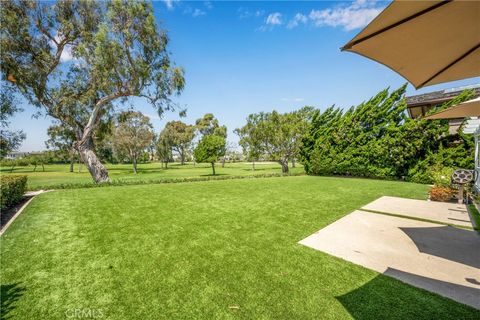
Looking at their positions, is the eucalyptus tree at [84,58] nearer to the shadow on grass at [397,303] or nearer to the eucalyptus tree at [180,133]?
the shadow on grass at [397,303]

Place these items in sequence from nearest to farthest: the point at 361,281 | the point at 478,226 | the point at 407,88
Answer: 1. the point at 361,281
2. the point at 478,226
3. the point at 407,88

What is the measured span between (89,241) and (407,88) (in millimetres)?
17540

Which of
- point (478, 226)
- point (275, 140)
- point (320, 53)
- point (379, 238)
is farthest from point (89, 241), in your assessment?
point (275, 140)

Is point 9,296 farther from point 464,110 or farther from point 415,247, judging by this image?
point 464,110

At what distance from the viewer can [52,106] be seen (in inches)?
508

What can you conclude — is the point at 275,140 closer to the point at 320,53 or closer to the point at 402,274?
the point at 320,53

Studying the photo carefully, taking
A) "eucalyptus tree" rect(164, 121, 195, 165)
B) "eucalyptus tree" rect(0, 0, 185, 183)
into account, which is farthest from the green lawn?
"eucalyptus tree" rect(164, 121, 195, 165)

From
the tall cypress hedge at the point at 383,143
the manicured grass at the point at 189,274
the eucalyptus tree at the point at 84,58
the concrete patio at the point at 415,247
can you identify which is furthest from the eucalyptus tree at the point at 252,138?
the manicured grass at the point at 189,274

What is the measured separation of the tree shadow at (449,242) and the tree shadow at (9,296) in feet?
19.4

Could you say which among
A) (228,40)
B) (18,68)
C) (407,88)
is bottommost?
(407,88)

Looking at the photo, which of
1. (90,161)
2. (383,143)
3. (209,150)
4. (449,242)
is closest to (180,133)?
(209,150)

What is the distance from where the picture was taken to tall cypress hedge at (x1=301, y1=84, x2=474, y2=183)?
1096cm

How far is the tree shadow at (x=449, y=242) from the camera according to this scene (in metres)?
3.38

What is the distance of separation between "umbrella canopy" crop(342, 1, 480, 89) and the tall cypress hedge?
11255 millimetres
